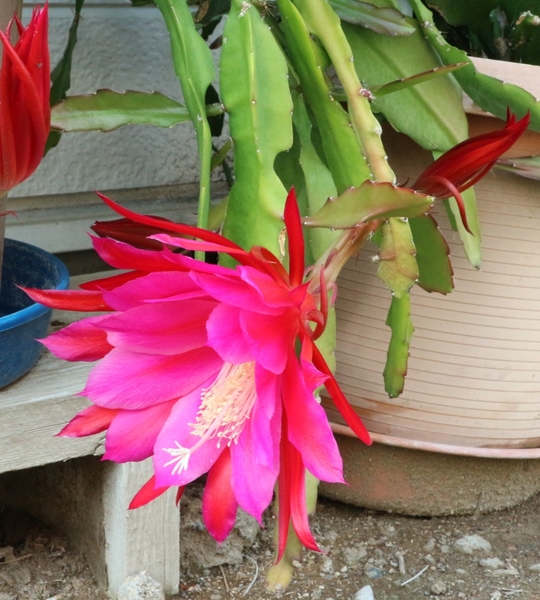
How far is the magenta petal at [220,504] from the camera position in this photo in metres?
0.51

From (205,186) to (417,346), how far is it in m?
0.55

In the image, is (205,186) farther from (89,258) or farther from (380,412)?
(89,258)

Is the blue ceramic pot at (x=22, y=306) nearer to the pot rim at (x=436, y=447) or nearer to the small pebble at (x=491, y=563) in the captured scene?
the pot rim at (x=436, y=447)

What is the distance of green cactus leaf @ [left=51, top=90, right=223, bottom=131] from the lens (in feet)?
2.57

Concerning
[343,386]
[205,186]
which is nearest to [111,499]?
[343,386]

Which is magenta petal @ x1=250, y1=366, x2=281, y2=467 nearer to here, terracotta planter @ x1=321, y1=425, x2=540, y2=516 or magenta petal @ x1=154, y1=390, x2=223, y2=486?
magenta petal @ x1=154, y1=390, x2=223, y2=486

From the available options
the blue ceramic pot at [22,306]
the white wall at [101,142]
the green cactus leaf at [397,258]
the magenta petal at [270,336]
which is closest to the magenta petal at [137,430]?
the magenta petal at [270,336]

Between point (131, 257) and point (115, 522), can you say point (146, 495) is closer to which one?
point (131, 257)

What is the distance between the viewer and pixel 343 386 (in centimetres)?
119

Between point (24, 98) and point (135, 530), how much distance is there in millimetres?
610

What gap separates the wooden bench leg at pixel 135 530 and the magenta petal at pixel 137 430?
18.8 inches

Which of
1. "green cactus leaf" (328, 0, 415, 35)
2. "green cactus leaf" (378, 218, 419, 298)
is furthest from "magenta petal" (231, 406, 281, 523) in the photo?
"green cactus leaf" (328, 0, 415, 35)

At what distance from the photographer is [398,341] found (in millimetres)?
830

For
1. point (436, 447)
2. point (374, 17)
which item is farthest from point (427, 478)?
point (374, 17)
